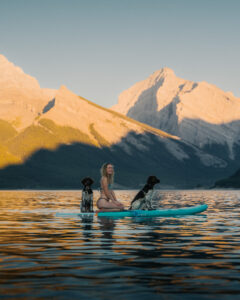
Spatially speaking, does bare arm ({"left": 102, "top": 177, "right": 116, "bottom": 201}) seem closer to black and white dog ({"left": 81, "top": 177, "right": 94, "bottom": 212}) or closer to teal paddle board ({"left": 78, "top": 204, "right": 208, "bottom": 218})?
teal paddle board ({"left": 78, "top": 204, "right": 208, "bottom": 218})

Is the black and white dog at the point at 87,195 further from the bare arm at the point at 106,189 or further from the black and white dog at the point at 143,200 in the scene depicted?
the black and white dog at the point at 143,200

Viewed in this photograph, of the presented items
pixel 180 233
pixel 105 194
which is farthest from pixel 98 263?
pixel 105 194

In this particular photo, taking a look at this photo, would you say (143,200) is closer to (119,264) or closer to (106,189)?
(106,189)

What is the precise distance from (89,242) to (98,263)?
21.4ft

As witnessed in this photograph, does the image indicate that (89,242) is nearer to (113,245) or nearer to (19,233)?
(113,245)

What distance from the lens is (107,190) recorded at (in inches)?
1448

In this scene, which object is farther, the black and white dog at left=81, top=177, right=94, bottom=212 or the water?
the black and white dog at left=81, top=177, right=94, bottom=212

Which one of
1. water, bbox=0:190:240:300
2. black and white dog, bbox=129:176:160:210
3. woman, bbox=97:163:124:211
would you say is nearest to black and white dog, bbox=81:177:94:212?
woman, bbox=97:163:124:211

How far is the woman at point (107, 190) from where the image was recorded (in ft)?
116

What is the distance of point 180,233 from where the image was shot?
96.2 feet

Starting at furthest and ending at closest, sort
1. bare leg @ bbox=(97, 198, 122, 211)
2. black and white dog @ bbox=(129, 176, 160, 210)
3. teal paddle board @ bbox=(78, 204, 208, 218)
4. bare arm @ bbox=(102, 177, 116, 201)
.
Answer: black and white dog @ bbox=(129, 176, 160, 210), bare leg @ bbox=(97, 198, 122, 211), teal paddle board @ bbox=(78, 204, 208, 218), bare arm @ bbox=(102, 177, 116, 201)

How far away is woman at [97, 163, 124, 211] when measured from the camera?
35281 mm

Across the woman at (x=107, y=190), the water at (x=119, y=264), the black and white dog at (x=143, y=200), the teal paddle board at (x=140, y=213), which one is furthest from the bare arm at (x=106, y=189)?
the water at (x=119, y=264)

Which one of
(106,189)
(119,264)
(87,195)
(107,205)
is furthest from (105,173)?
(119,264)
